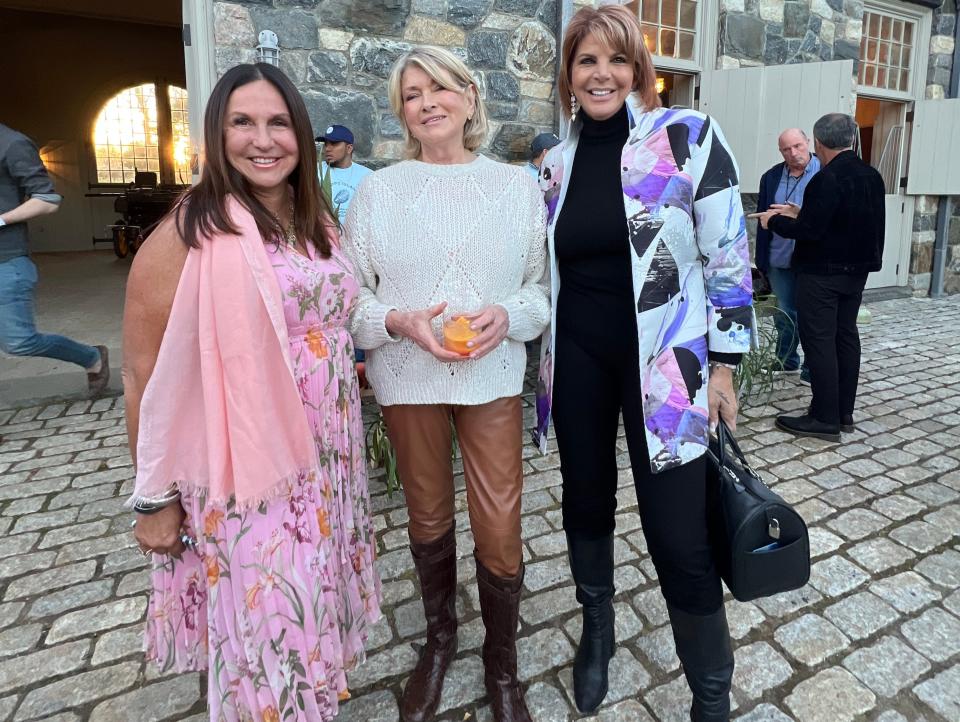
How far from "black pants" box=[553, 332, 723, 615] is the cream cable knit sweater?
0.16 m

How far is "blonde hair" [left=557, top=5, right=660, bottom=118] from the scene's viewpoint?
1457 mm

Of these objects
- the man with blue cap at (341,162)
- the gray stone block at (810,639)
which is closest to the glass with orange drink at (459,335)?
the gray stone block at (810,639)

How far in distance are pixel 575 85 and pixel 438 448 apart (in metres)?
0.98

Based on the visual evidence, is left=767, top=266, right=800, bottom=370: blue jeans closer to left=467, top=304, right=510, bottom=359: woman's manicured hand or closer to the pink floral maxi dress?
left=467, top=304, right=510, bottom=359: woman's manicured hand

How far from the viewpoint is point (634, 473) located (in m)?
1.58

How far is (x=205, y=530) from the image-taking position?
1304mm

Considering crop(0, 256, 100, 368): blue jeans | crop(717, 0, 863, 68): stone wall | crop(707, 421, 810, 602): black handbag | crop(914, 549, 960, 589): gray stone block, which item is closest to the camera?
crop(707, 421, 810, 602): black handbag

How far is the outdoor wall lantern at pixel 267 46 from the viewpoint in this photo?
12.3ft

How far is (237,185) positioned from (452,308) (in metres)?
0.55

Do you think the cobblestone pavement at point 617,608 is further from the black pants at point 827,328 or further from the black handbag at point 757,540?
the black handbag at point 757,540

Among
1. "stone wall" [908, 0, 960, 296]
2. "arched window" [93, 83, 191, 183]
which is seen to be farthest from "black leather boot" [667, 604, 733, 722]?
→ "arched window" [93, 83, 191, 183]

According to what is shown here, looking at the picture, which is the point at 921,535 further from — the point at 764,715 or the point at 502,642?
the point at 502,642

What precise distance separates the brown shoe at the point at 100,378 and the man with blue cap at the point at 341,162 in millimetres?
1955

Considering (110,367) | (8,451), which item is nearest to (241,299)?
(8,451)
